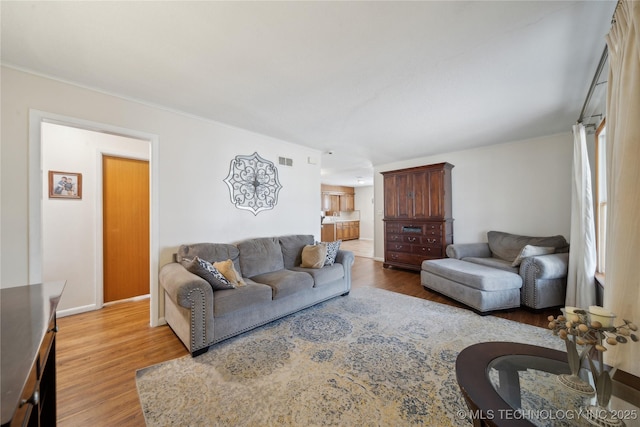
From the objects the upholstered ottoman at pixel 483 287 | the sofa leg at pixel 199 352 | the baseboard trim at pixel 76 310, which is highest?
the upholstered ottoman at pixel 483 287

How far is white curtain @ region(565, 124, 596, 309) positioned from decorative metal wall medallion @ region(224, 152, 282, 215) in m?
3.84

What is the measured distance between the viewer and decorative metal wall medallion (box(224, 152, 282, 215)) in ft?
11.0

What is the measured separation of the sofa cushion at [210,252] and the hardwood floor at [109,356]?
2.64ft

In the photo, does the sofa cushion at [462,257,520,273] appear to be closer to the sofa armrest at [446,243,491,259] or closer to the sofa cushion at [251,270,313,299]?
the sofa armrest at [446,243,491,259]

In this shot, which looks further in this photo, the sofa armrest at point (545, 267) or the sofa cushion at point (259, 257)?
the sofa cushion at point (259, 257)

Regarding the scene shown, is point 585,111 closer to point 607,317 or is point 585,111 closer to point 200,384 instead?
point 607,317

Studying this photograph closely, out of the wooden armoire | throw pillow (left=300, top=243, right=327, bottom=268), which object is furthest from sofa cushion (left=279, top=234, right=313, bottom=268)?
the wooden armoire

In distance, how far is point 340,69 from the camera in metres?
2.02

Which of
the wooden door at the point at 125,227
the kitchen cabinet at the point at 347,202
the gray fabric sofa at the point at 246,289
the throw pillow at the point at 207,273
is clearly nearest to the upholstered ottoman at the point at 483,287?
the gray fabric sofa at the point at 246,289

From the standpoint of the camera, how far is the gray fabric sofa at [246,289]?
6.68ft

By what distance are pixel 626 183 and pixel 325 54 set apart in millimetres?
2022

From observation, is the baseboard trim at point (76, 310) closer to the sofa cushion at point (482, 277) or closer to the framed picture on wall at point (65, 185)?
the framed picture on wall at point (65, 185)

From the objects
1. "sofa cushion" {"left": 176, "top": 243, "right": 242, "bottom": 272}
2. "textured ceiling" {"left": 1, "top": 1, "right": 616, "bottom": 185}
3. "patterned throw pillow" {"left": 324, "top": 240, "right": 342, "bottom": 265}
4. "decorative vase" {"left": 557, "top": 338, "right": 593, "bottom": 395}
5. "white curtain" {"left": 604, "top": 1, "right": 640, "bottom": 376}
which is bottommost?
"decorative vase" {"left": 557, "top": 338, "right": 593, "bottom": 395}

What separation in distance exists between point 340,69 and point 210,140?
1.98m
